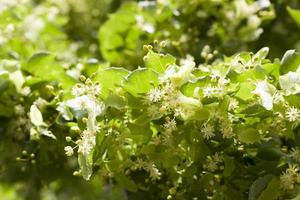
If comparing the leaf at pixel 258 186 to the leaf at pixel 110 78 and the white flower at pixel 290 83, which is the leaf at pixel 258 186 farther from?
the leaf at pixel 110 78

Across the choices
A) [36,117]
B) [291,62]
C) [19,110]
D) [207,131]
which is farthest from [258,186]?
[19,110]

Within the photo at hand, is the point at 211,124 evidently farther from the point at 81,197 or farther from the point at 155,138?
the point at 81,197

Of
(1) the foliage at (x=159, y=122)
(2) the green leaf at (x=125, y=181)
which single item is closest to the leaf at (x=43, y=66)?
(1) the foliage at (x=159, y=122)

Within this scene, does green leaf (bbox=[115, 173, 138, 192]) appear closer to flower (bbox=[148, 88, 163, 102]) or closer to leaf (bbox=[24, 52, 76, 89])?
flower (bbox=[148, 88, 163, 102])

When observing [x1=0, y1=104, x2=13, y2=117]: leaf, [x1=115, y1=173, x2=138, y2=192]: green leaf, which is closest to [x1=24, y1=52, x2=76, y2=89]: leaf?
[x1=0, y1=104, x2=13, y2=117]: leaf

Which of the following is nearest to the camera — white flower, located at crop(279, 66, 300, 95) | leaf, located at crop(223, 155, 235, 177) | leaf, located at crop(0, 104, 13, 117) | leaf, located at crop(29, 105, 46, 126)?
white flower, located at crop(279, 66, 300, 95)

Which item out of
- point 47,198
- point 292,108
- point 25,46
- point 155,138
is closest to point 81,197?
point 47,198
